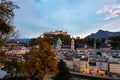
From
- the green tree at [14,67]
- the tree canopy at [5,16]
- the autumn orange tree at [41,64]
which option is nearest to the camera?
the tree canopy at [5,16]

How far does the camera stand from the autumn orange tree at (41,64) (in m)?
11.7

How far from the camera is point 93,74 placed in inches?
1618

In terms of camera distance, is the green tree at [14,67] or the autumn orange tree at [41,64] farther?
the green tree at [14,67]

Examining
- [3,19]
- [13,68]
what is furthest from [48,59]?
[3,19]

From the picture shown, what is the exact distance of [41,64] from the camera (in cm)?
1175

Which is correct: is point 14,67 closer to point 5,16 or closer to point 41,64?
point 41,64

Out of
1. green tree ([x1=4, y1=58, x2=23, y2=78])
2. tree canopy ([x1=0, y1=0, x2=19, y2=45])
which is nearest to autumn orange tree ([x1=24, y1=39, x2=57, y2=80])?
green tree ([x1=4, y1=58, x2=23, y2=78])

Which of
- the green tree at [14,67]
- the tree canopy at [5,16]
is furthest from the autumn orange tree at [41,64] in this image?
the tree canopy at [5,16]

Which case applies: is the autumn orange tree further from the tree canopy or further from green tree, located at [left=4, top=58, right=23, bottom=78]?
the tree canopy

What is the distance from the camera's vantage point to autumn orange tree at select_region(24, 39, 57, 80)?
38.3 ft

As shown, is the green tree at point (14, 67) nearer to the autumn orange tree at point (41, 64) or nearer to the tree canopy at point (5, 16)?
the autumn orange tree at point (41, 64)

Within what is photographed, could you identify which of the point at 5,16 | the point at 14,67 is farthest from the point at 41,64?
the point at 5,16

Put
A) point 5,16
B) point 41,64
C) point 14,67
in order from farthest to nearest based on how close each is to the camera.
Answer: point 14,67 < point 41,64 < point 5,16

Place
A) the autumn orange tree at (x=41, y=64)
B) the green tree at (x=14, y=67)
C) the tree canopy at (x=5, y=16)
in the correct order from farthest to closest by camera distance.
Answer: the green tree at (x=14, y=67)
the autumn orange tree at (x=41, y=64)
the tree canopy at (x=5, y=16)
